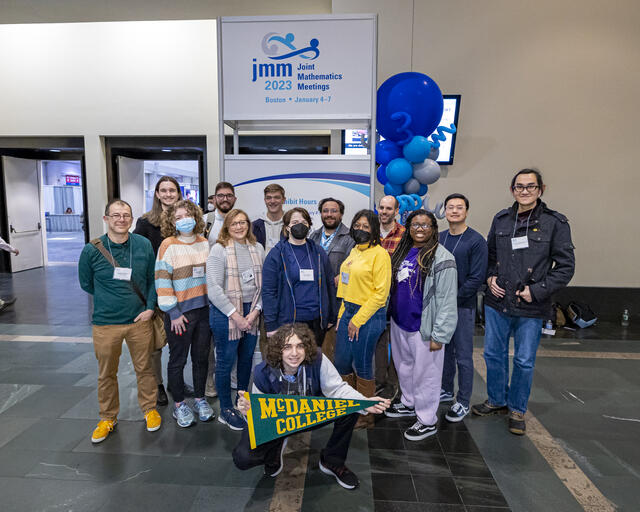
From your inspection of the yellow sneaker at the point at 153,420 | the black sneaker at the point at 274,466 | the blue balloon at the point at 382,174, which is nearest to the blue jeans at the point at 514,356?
the black sneaker at the point at 274,466

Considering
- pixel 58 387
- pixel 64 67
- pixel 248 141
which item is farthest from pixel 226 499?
pixel 64 67

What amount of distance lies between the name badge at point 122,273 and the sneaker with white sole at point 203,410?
1055 millimetres

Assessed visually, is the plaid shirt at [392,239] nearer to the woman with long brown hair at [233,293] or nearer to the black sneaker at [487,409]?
the woman with long brown hair at [233,293]

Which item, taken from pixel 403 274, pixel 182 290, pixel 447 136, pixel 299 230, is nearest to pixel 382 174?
pixel 447 136

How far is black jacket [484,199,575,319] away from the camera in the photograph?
2549 mm

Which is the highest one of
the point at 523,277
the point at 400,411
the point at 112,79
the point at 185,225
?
the point at 112,79

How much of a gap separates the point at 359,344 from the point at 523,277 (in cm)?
122

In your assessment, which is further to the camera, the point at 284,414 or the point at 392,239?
the point at 392,239

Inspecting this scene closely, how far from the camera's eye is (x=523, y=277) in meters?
2.66

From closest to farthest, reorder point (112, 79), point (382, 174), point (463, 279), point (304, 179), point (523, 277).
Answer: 1. point (523, 277)
2. point (463, 279)
3. point (304, 179)
4. point (382, 174)
5. point (112, 79)

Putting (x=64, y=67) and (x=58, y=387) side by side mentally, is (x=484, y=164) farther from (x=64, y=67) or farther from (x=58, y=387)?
(x=64, y=67)

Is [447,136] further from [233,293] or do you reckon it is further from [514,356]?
[233,293]

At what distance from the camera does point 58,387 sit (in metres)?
3.29

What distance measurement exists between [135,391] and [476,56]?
5685 mm
